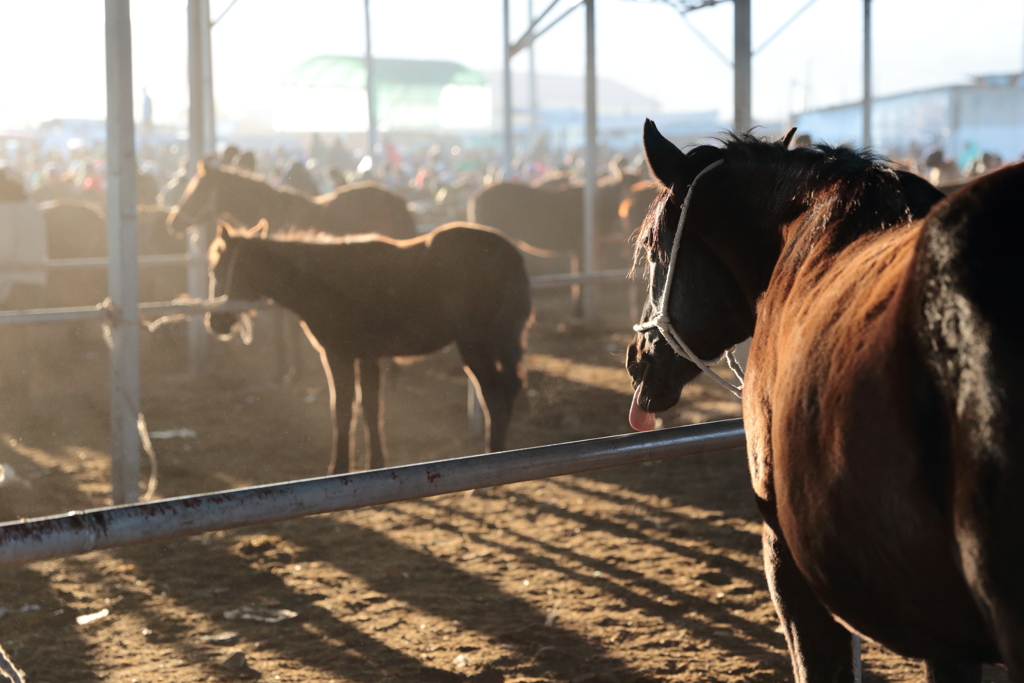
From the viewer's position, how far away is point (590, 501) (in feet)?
18.7

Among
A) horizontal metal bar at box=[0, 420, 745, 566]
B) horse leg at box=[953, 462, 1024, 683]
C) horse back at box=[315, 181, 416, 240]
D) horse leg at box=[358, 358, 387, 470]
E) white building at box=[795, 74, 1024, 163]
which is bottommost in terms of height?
horse leg at box=[358, 358, 387, 470]

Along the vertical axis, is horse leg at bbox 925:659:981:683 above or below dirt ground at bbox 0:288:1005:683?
above

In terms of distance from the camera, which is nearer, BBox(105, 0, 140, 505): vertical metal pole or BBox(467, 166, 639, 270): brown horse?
BBox(105, 0, 140, 505): vertical metal pole

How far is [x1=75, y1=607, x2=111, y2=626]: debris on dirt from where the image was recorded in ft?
12.7

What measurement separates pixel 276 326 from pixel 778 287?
803 centimetres

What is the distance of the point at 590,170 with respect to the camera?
11922 millimetres

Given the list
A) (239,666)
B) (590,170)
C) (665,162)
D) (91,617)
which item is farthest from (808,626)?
(590,170)

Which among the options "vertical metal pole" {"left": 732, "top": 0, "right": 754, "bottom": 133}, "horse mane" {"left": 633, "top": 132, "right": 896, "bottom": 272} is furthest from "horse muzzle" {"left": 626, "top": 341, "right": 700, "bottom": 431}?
"vertical metal pole" {"left": 732, "top": 0, "right": 754, "bottom": 133}

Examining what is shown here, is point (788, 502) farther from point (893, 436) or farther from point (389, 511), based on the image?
point (389, 511)

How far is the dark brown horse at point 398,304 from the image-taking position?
6000mm

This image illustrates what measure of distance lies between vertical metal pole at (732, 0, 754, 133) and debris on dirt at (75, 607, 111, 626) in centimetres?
554

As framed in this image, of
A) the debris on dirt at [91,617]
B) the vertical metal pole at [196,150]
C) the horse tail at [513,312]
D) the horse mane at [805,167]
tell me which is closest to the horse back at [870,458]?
the horse mane at [805,167]

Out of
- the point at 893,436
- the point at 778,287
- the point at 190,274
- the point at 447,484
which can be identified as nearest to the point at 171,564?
the point at 447,484

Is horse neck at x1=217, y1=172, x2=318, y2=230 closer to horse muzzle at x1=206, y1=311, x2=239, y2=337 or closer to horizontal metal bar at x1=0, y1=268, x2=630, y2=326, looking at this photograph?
horse muzzle at x1=206, y1=311, x2=239, y2=337
